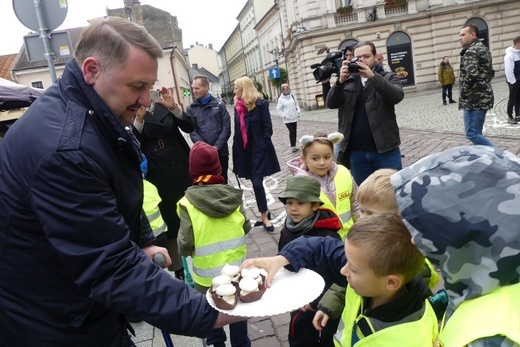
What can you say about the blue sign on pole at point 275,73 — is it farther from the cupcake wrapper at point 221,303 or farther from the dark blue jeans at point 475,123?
the cupcake wrapper at point 221,303

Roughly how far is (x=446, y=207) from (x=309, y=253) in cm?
94

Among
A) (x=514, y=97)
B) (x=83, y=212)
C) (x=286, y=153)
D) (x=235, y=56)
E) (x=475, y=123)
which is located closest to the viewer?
(x=83, y=212)

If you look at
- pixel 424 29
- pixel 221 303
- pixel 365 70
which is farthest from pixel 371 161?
pixel 424 29

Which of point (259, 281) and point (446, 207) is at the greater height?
point (446, 207)

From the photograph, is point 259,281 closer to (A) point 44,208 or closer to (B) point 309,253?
(B) point 309,253

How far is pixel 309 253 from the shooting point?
6.47ft

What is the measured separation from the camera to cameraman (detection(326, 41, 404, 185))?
402cm

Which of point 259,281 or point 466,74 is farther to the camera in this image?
point 466,74

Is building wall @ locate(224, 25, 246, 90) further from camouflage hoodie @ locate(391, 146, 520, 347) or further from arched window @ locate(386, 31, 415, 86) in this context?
camouflage hoodie @ locate(391, 146, 520, 347)

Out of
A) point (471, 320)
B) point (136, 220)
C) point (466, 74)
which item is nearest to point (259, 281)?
point (136, 220)

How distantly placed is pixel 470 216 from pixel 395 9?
29993 millimetres

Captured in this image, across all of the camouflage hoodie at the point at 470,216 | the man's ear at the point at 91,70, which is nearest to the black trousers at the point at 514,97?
the camouflage hoodie at the point at 470,216

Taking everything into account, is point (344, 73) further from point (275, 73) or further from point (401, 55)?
point (275, 73)

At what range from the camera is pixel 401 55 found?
28.3 meters
